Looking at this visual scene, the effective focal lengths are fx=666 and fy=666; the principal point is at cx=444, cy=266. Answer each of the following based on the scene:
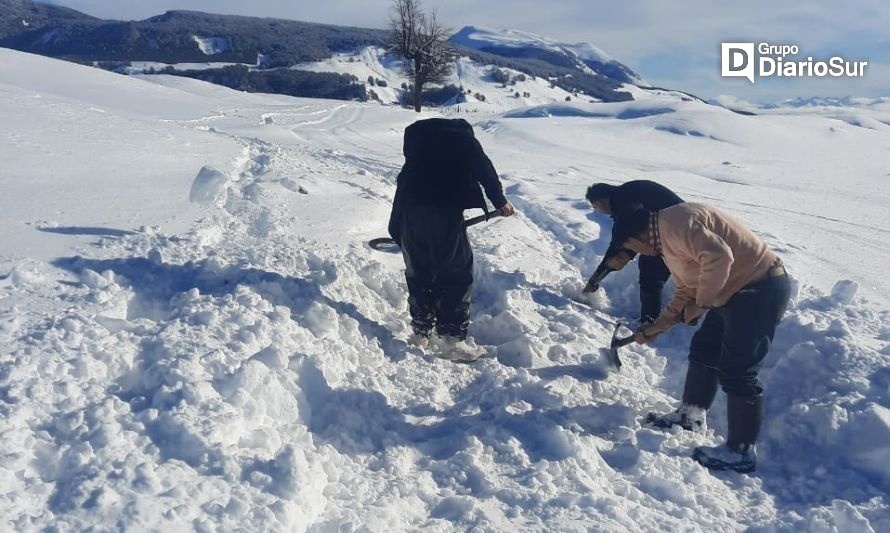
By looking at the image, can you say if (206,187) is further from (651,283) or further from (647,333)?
(647,333)

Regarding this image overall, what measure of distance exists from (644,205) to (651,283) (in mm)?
875

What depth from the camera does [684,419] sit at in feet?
12.8

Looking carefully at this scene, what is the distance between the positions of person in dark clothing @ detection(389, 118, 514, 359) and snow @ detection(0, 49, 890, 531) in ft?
0.97

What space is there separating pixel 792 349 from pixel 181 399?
381 centimetres

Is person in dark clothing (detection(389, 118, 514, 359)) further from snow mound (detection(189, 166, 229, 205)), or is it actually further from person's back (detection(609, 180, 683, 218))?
snow mound (detection(189, 166, 229, 205))

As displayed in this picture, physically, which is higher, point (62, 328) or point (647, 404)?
point (62, 328)

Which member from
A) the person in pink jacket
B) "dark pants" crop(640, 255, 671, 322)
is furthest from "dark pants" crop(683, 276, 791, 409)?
"dark pants" crop(640, 255, 671, 322)

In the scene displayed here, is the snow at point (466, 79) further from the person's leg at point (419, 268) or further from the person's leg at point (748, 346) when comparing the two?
the person's leg at point (748, 346)

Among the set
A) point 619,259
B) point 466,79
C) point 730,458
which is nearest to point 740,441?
point 730,458

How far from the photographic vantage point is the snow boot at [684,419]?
3875 millimetres

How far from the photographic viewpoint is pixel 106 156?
23.8 feet

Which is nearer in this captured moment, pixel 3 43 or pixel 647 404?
pixel 647 404

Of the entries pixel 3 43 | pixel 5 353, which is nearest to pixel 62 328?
pixel 5 353

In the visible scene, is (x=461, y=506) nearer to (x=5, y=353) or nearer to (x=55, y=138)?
(x=5, y=353)
